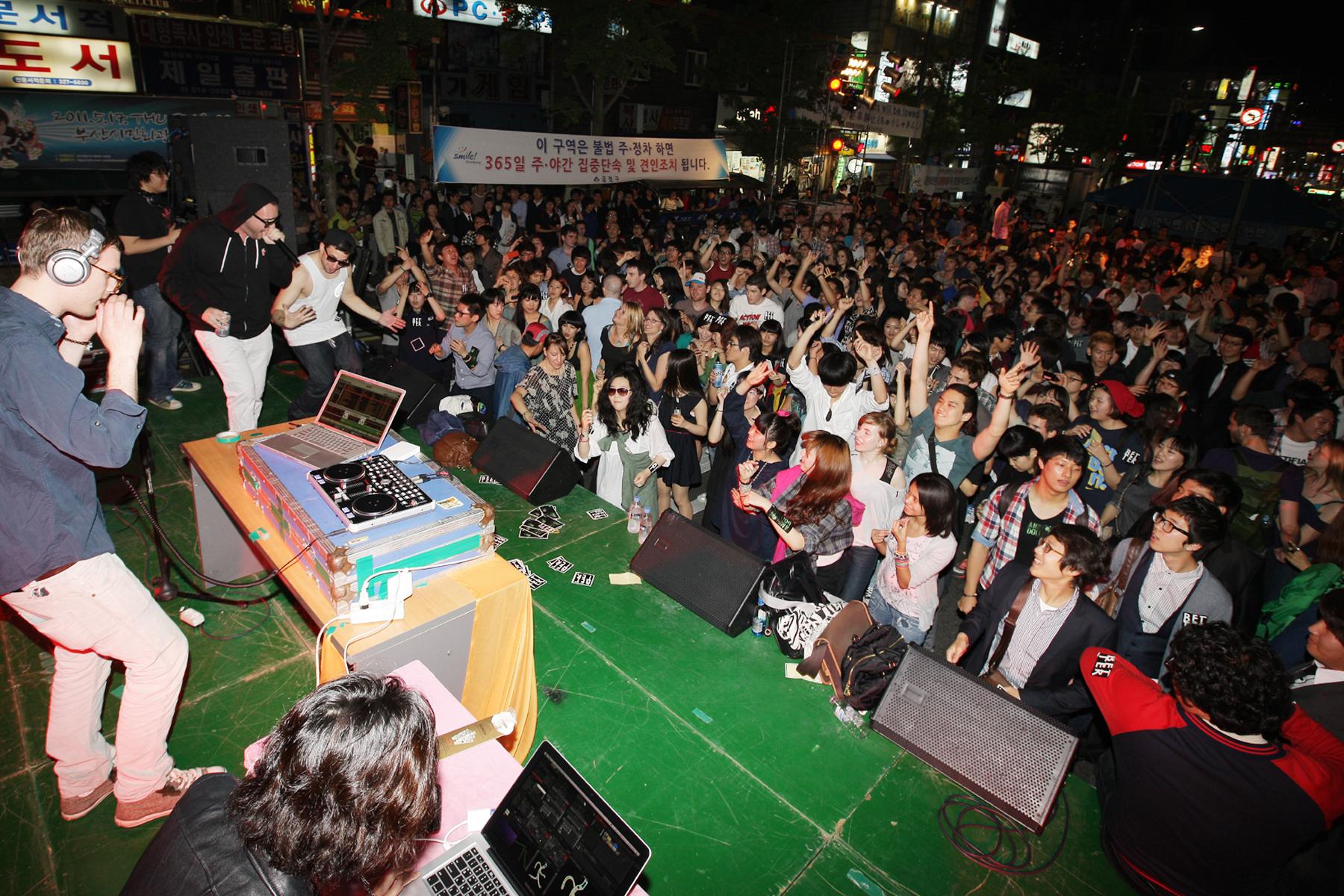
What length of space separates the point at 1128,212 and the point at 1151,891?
2482 centimetres

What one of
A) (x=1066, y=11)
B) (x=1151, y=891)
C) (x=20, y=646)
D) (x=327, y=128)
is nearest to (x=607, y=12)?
(x=327, y=128)

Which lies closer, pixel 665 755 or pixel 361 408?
pixel 665 755

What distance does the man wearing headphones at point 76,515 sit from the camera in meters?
2.23

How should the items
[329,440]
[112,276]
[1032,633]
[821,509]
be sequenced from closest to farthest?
[112,276] < [1032,633] < [329,440] < [821,509]

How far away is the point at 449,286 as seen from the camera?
7.58 m

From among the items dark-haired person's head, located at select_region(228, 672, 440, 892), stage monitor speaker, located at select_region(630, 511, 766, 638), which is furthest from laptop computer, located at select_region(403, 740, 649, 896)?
stage monitor speaker, located at select_region(630, 511, 766, 638)

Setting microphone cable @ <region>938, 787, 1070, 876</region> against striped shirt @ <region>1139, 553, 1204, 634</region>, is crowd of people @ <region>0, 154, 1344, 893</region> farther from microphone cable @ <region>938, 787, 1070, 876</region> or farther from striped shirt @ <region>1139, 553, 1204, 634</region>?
microphone cable @ <region>938, 787, 1070, 876</region>

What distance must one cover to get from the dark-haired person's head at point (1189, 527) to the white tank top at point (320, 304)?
18.1 feet

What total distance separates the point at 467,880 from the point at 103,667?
185 cm

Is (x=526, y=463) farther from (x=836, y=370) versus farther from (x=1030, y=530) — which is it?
(x=1030, y=530)

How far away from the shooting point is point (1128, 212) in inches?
863

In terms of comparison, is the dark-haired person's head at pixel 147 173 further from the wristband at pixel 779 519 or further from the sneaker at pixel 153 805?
the wristband at pixel 779 519

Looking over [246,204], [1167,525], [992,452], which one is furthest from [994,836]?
[246,204]

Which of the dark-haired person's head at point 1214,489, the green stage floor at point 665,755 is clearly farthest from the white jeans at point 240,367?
the dark-haired person's head at point 1214,489
